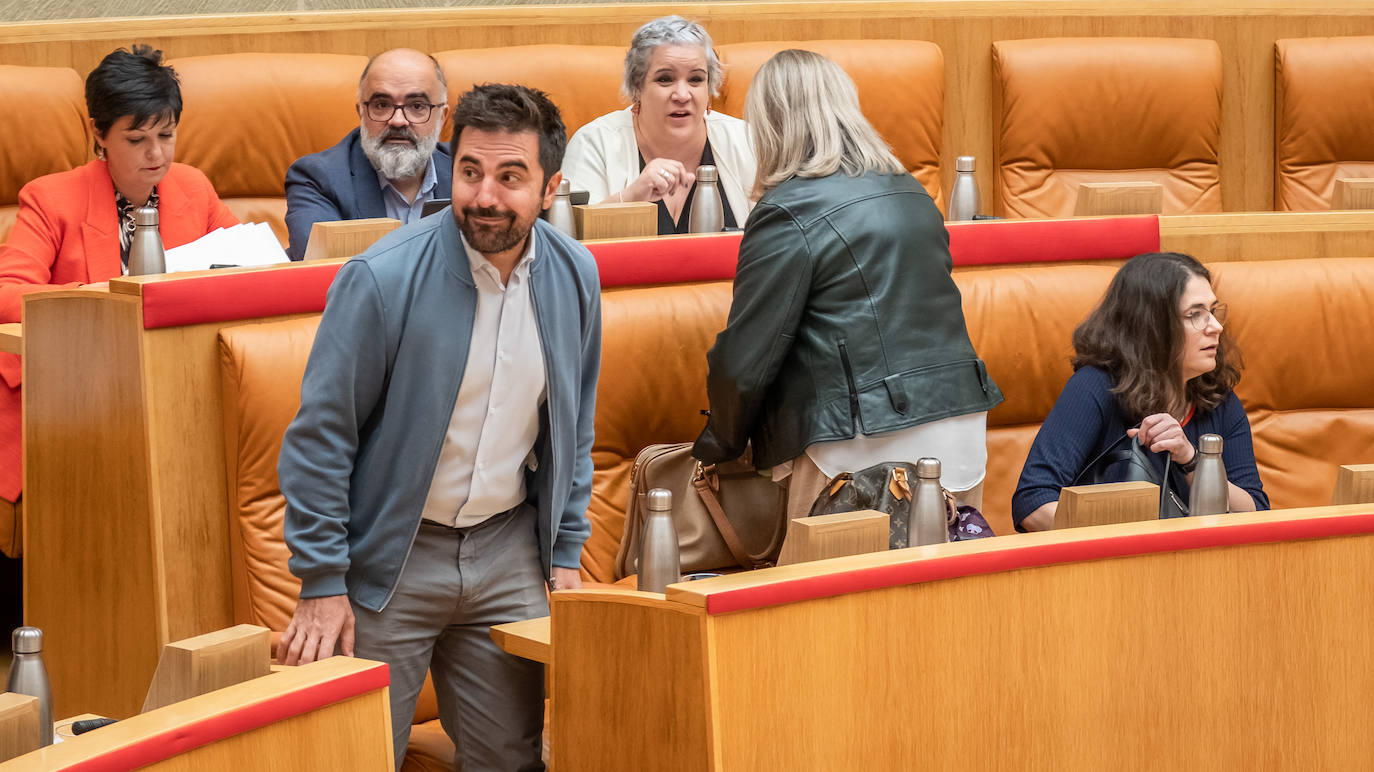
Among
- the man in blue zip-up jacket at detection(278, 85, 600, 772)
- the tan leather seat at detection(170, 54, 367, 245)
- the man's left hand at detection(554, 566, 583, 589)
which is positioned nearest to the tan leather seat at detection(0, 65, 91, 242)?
Answer: the tan leather seat at detection(170, 54, 367, 245)

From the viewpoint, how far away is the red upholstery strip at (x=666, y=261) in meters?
2.14

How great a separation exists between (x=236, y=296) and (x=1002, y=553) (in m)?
1.11

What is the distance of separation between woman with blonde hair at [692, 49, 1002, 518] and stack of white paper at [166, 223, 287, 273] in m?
0.71

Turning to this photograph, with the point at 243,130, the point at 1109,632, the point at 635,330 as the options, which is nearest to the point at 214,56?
the point at 243,130

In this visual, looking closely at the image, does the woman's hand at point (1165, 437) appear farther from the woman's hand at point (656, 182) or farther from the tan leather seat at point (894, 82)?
the tan leather seat at point (894, 82)

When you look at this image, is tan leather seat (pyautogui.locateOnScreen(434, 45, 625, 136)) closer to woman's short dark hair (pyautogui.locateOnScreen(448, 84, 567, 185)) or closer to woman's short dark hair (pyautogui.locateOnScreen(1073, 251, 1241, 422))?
woman's short dark hair (pyautogui.locateOnScreen(1073, 251, 1241, 422))

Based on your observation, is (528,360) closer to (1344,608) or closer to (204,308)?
(204,308)

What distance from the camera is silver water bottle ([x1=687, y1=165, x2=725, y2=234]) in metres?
2.73

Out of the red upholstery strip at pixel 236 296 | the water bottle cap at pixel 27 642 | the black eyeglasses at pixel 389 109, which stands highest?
the black eyeglasses at pixel 389 109

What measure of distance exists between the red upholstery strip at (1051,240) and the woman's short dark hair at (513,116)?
44.9 inches

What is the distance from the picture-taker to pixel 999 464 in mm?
2861

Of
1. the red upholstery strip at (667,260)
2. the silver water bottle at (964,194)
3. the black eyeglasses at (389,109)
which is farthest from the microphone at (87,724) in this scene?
the silver water bottle at (964,194)

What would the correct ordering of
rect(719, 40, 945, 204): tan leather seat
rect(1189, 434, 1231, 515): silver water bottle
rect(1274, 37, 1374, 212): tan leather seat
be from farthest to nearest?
1. rect(1274, 37, 1374, 212): tan leather seat
2. rect(719, 40, 945, 204): tan leather seat
3. rect(1189, 434, 1231, 515): silver water bottle

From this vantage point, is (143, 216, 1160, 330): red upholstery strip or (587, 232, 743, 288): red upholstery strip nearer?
(143, 216, 1160, 330): red upholstery strip
